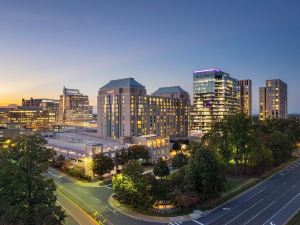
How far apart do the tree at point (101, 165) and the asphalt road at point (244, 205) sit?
7518 mm

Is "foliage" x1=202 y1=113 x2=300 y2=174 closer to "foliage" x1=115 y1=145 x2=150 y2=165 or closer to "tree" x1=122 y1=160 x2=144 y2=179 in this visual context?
"foliage" x1=115 y1=145 x2=150 y2=165

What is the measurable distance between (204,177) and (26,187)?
34.9 m

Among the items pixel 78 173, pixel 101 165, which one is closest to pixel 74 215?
pixel 101 165

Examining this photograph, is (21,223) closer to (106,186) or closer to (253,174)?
(106,186)

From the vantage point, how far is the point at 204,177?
56.2m

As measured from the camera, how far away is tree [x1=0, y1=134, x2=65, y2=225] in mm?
32125

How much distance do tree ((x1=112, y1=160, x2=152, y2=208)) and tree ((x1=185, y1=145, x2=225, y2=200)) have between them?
9.29 m

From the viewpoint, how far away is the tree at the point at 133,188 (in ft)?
177

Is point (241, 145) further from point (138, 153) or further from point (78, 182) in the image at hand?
point (78, 182)

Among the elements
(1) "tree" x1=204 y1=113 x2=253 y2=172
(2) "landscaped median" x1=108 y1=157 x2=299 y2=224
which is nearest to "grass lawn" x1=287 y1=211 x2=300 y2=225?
(2) "landscaped median" x1=108 y1=157 x2=299 y2=224

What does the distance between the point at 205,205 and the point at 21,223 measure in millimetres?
36956

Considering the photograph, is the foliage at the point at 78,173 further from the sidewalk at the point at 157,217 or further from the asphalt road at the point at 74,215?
the sidewalk at the point at 157,217

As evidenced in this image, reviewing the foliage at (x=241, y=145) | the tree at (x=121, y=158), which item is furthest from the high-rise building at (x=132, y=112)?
the foliage at (x=241, y=145)

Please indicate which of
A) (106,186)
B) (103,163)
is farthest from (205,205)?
(103,163)
